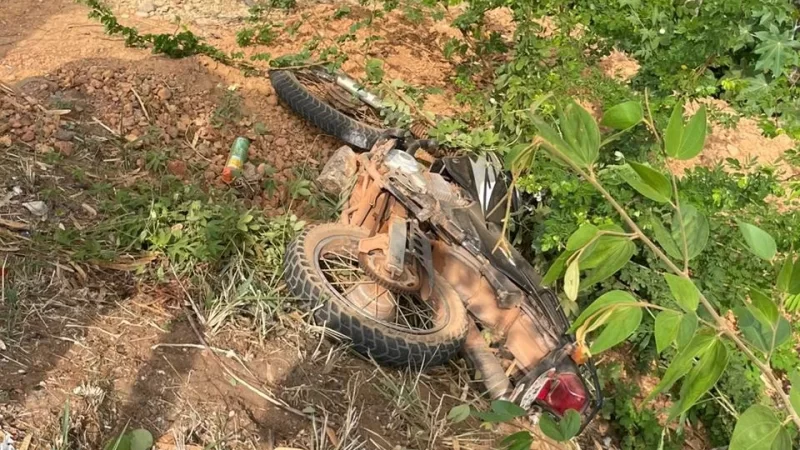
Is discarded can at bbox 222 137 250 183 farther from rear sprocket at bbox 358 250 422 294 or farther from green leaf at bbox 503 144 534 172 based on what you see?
green leaf at bbox 503 144 534 172

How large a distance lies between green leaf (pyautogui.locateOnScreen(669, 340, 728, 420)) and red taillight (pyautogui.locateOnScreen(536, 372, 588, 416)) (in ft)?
7.42

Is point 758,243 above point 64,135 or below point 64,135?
above

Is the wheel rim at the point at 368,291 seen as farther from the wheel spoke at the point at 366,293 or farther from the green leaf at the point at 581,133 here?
the green leaf at the point at 581,133

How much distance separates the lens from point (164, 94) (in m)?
4.28

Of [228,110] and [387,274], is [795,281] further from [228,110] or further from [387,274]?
[228,110]

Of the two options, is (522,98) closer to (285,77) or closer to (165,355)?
(285,77)

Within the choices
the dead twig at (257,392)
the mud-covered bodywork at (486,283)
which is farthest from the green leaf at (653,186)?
the mud-covered bodywork at (486,283)

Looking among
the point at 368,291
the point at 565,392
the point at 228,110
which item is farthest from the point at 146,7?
Answer: the point at 565,392

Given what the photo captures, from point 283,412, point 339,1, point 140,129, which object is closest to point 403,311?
point 283,412

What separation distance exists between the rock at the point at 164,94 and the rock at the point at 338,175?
101cm

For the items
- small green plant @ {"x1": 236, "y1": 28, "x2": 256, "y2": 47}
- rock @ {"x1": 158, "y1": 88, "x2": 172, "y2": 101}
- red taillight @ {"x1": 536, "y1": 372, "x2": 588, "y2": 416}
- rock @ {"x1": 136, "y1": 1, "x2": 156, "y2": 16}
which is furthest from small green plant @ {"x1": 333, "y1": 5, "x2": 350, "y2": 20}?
red taillight @ {"x1": 536, "y1": 372, "x2": 588, "y2": 416}

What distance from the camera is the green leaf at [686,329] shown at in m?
1.04

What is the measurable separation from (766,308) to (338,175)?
3.22 m

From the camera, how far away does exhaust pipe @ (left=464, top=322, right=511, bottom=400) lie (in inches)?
135
